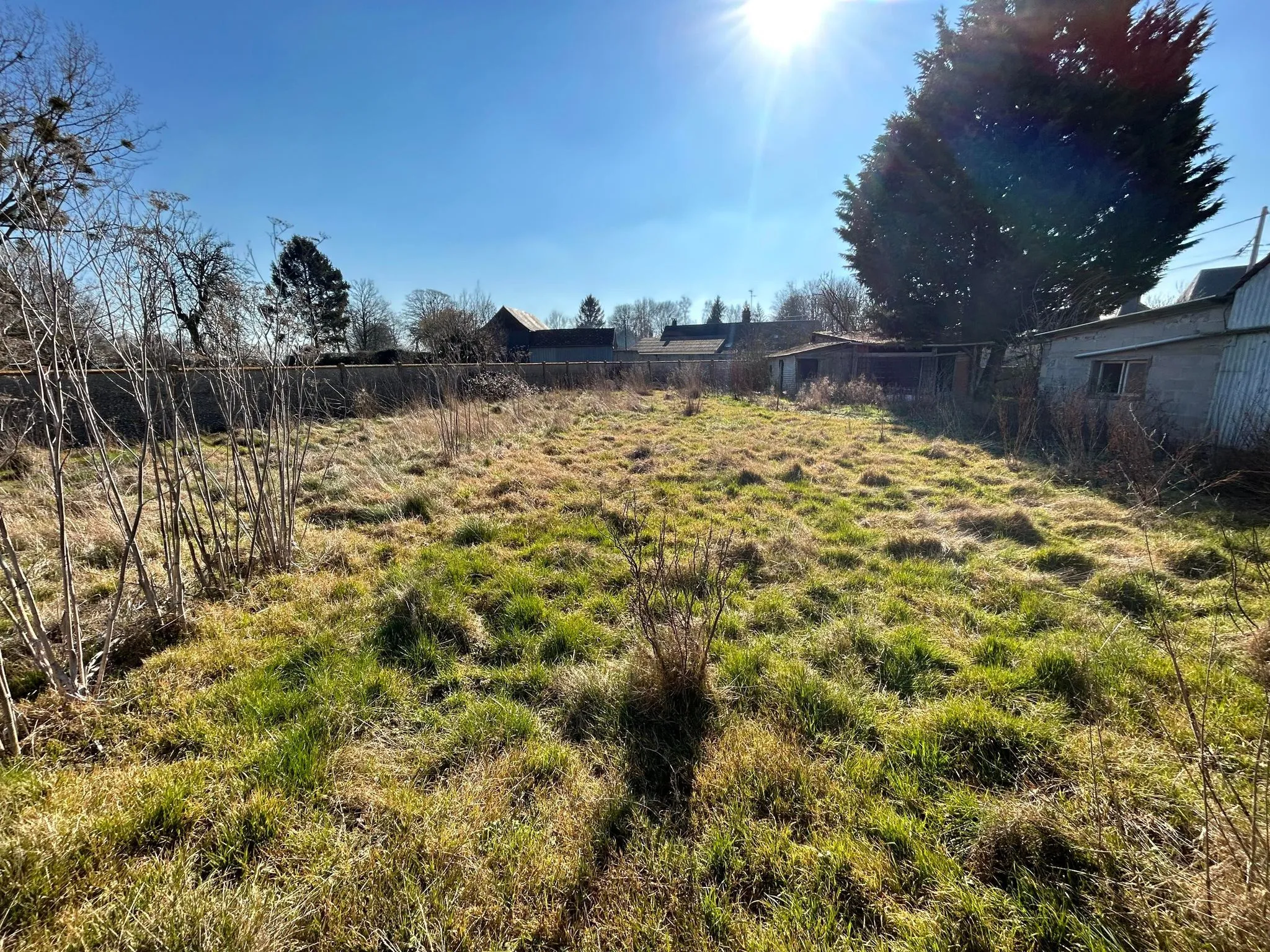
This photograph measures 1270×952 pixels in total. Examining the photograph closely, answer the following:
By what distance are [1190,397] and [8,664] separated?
1507cm

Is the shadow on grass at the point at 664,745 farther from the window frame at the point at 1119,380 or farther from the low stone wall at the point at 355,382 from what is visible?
the window frame at the point at 1119,380

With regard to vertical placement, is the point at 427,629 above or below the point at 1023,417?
below

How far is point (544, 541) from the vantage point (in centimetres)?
480

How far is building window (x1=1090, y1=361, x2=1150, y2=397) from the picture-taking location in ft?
31.4

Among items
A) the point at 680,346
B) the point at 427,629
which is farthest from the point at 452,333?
the point at 680,346

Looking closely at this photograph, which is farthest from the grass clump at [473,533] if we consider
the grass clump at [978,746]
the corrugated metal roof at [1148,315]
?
the corrugated metal roof at [1148,315]

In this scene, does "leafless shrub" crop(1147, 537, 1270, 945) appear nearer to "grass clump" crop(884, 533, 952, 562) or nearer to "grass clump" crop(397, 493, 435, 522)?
"grass clump" crop(884, 533, 952, 562)

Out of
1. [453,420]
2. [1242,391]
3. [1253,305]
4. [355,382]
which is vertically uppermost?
[1253,305]

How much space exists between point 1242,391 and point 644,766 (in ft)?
37.9

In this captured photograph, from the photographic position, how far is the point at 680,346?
42.2 m

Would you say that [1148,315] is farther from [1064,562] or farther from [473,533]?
[473,533]

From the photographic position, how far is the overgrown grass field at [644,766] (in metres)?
1.48

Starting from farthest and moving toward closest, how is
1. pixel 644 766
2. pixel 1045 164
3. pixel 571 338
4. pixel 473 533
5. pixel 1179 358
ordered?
pixel 571 338 < pixel 1045 164 < pixel 1179 358 < pixel 473 533 < pixel 644 766

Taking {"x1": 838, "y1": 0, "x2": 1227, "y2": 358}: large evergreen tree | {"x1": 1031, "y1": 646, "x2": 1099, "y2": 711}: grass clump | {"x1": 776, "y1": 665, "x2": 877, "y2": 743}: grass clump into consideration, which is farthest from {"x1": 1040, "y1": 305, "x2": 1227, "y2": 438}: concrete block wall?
{"x1": 776, "y1": 665, "x2": 877, "y2": 743}: grass clump
